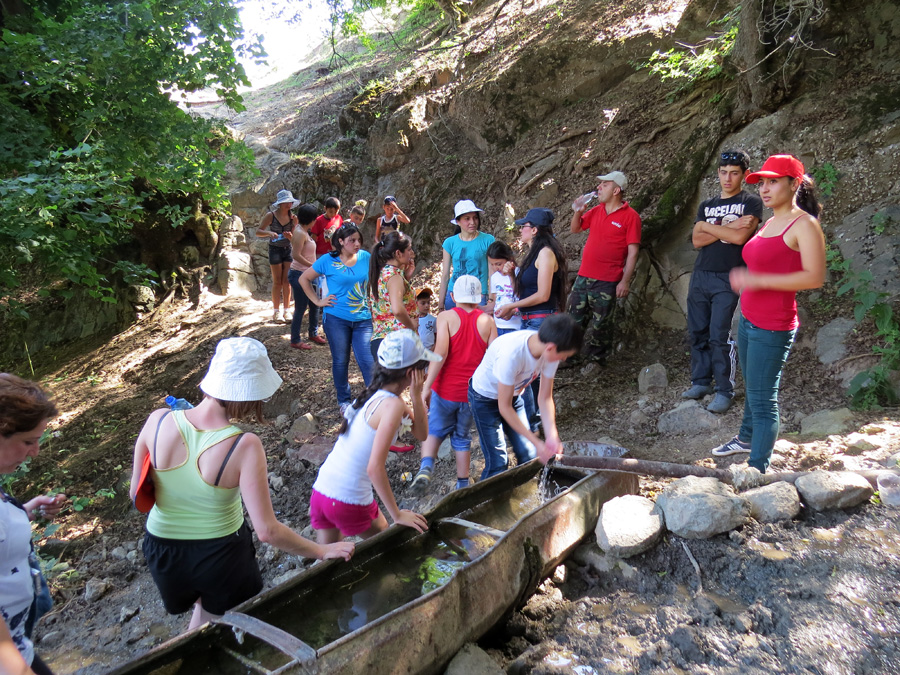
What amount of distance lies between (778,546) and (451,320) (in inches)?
92.2

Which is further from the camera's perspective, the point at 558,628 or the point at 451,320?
the point at 451,320

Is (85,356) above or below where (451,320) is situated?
below

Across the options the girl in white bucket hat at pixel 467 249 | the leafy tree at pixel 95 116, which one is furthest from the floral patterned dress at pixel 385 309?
the leafy tree at pixel 95 116

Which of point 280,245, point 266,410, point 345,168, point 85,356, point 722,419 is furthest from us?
point 345,168

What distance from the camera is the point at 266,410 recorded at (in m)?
6.49

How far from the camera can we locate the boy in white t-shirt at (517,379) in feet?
10.0

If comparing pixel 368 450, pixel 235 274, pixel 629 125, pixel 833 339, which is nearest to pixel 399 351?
pixel 368 450

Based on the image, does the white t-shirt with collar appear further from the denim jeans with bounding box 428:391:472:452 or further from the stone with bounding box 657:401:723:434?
the stone with bounding box 657:401:723:434

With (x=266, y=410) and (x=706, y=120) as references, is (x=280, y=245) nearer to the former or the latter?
(x=266, y=410)

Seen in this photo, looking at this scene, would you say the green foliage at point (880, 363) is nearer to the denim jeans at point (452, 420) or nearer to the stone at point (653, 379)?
the stone at point (653, 379)

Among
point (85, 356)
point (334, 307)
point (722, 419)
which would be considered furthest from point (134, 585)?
point (85, 356)

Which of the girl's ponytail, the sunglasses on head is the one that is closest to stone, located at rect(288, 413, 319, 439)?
the sunglasses on head

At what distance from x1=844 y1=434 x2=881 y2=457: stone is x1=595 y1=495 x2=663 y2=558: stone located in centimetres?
151

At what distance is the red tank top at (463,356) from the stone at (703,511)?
1489 millimetres
